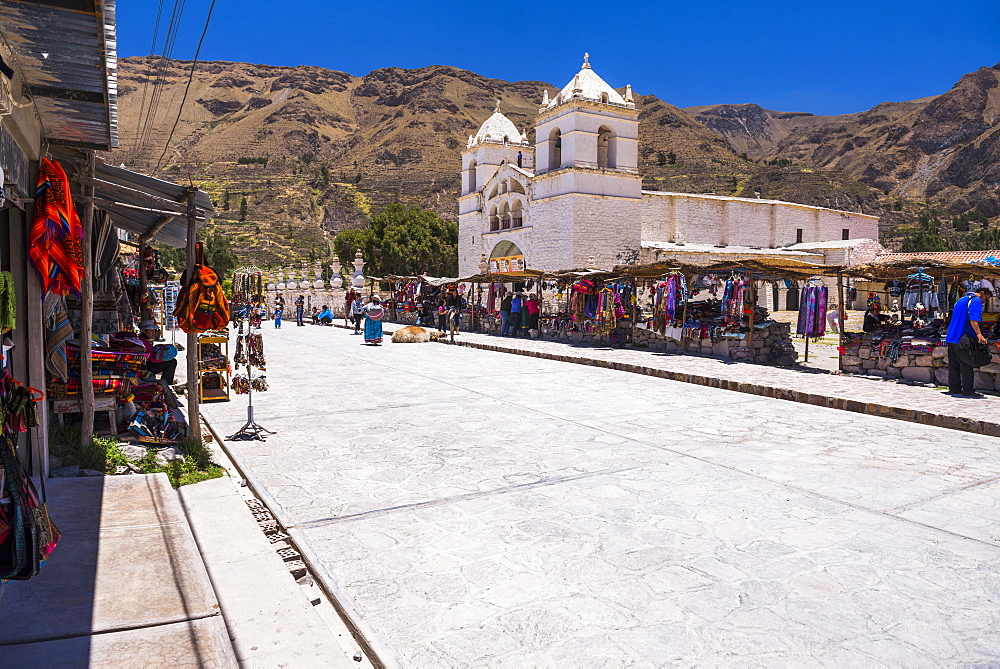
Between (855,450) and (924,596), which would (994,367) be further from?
(924,596)

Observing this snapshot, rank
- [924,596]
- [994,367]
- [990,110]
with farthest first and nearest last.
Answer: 1. [990,110]
2. [994,367]
3. [924,596]

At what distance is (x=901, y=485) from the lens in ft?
15.9

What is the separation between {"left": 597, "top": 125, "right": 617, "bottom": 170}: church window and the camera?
2980 centimetres

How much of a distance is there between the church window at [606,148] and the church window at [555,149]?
1802mm

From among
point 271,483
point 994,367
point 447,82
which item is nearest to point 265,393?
point 271,483

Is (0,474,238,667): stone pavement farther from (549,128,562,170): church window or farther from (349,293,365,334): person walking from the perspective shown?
(549,128,562,170): church window

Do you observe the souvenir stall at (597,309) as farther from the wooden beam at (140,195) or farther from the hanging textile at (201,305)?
the wooden beam at (140,195)

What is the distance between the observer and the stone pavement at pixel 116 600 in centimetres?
241

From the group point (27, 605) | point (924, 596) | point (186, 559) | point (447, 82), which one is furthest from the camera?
point (447, 82)

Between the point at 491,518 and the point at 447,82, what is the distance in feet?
524

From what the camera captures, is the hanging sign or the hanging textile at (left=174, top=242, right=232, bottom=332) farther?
the hanging sign

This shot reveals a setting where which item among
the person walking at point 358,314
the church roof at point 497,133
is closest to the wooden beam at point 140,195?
the person walking at point 358,314

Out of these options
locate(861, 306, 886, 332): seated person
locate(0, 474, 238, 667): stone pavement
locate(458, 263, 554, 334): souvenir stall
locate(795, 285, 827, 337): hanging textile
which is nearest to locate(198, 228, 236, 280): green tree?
locate(458, 263, 554, 334): souvenir stall

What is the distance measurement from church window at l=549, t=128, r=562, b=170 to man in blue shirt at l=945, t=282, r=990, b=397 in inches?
916
